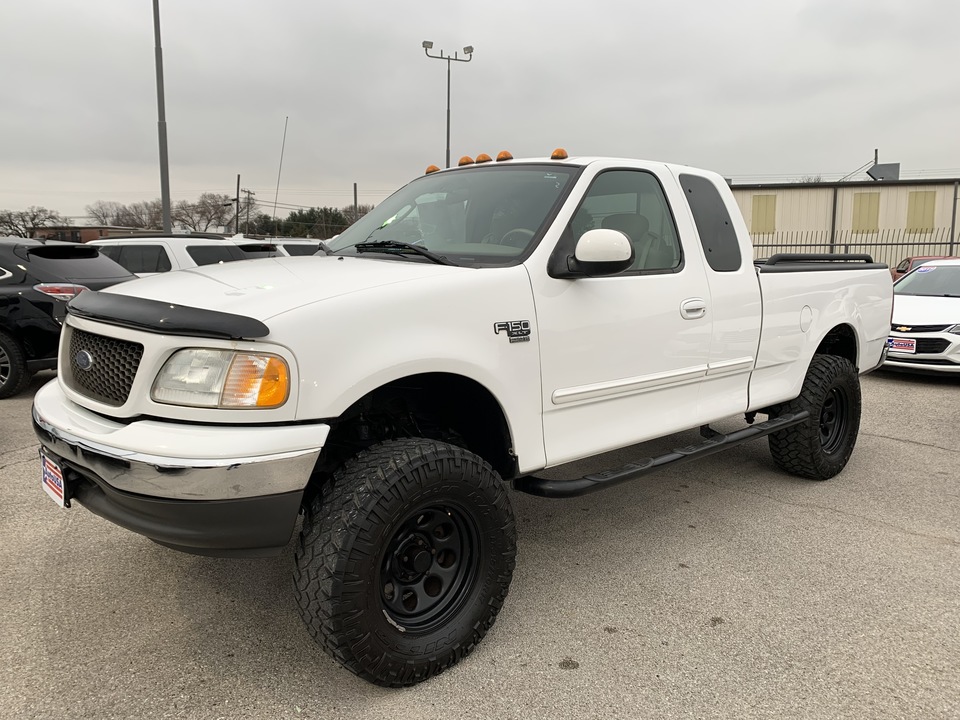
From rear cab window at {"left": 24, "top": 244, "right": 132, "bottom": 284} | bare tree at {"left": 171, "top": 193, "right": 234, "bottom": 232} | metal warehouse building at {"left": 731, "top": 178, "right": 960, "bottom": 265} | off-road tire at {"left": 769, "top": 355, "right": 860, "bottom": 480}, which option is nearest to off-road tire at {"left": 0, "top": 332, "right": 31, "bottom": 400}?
rear cab window at {"left": 24, "top": 244, "right": 132, "bottom": 284}

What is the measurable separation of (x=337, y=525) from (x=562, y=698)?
38.7 inches

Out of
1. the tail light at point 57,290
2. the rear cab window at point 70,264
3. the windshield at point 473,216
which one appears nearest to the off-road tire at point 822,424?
the windshield at point 473,216

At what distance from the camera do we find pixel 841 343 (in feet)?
16.4

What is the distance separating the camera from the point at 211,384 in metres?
2.13

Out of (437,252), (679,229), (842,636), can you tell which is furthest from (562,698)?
(679,229)

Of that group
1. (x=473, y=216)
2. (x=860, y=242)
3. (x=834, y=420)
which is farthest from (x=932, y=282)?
(x=860, y=242)

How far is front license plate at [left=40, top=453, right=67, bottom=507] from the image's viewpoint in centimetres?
244

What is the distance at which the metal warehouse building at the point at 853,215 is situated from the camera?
30.2m

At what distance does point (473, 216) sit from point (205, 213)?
53972mm

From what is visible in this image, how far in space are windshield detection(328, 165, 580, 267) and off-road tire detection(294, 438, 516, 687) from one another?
0.90 metres

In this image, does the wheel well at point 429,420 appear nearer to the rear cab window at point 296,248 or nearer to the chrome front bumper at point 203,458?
the chrome front bumper at point 203,458

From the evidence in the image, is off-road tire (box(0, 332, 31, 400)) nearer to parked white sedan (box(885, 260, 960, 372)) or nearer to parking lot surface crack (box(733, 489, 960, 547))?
parking lot surface crack (box(733, 489, 960, 547))

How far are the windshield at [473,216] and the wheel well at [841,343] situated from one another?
2.59 m

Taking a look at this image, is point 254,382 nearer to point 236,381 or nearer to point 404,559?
point 236,381
